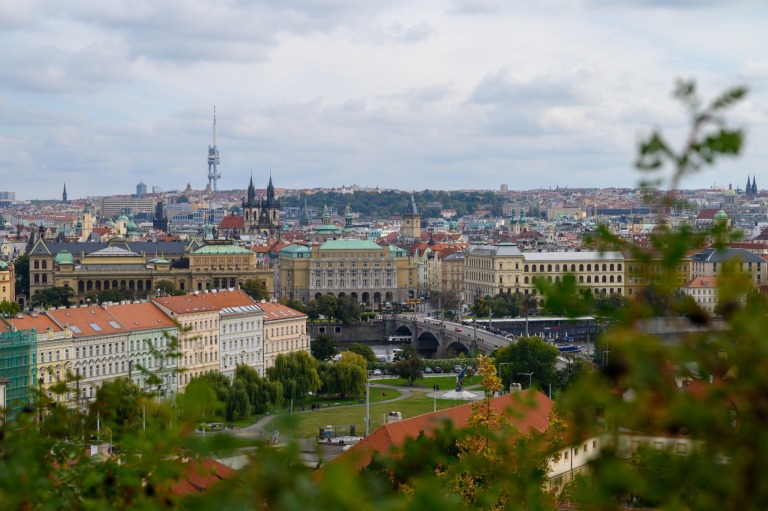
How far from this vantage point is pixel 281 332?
72312 mm

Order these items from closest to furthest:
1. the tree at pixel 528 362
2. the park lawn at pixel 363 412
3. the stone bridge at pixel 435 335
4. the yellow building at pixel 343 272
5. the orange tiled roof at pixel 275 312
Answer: the park lawn at pixel 363 412, the tree at pixel 528 362, the orange tiled roof at pixel 275 312, the stone bridge at pixel 435 335, the yellow building at pixel 343 272

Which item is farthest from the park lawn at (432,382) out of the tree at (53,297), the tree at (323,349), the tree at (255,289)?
the tree at (53,297)

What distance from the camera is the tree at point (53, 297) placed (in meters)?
99.6

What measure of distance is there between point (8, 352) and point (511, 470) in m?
44.8

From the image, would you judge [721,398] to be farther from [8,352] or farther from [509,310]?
[509,310]

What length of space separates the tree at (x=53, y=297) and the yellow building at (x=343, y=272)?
69.8ft

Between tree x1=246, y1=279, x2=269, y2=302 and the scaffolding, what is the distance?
151 ft

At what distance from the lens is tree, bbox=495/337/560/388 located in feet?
199

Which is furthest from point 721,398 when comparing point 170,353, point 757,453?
point 170,353

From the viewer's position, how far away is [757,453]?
5977 mm

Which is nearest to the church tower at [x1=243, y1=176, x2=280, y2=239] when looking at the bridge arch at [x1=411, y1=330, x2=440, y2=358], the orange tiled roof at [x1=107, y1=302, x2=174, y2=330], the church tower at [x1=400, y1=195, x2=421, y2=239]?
the church tower at [x1=400, y1=195, x2=421, y2=239]

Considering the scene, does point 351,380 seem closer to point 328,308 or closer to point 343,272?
point 328,308

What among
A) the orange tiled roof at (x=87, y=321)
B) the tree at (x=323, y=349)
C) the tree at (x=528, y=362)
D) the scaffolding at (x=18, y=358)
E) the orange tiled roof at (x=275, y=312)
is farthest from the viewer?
the tree at (x=323, y=349)

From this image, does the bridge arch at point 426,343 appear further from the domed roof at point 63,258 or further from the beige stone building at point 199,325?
the domed roof at point 63,258
